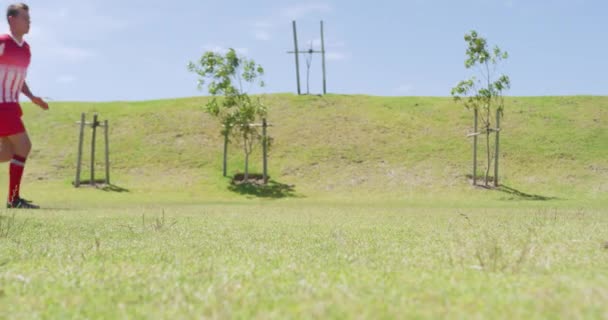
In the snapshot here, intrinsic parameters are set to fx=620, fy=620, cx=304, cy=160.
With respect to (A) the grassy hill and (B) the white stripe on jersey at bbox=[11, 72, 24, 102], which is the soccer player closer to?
(B) the white stripe on jersey at bbox=[11, 72, 24, 102]

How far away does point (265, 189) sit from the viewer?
44.3m

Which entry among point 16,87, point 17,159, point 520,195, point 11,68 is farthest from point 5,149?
point 520,195

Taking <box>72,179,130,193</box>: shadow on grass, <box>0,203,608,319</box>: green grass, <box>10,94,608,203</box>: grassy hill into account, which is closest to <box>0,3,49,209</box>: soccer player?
<box>0,203,608,319</box>: green grass

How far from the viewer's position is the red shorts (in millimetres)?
15805

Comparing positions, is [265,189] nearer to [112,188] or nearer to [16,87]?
[112,188]

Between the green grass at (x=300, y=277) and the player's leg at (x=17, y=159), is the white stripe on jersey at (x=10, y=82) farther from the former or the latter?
the green grass at (x=300, y=277)

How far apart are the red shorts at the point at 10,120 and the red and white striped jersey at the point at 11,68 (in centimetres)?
14

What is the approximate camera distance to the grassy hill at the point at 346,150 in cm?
4338

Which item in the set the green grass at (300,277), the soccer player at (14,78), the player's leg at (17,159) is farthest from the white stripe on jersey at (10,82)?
the green grass at (300,277)

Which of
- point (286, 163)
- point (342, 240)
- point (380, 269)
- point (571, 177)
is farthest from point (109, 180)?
point (380, 269)

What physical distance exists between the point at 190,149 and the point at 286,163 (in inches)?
368

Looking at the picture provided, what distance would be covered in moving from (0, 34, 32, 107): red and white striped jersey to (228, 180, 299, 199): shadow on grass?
85.5ft

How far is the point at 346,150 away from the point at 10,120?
3853 cm

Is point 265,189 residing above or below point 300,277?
below
